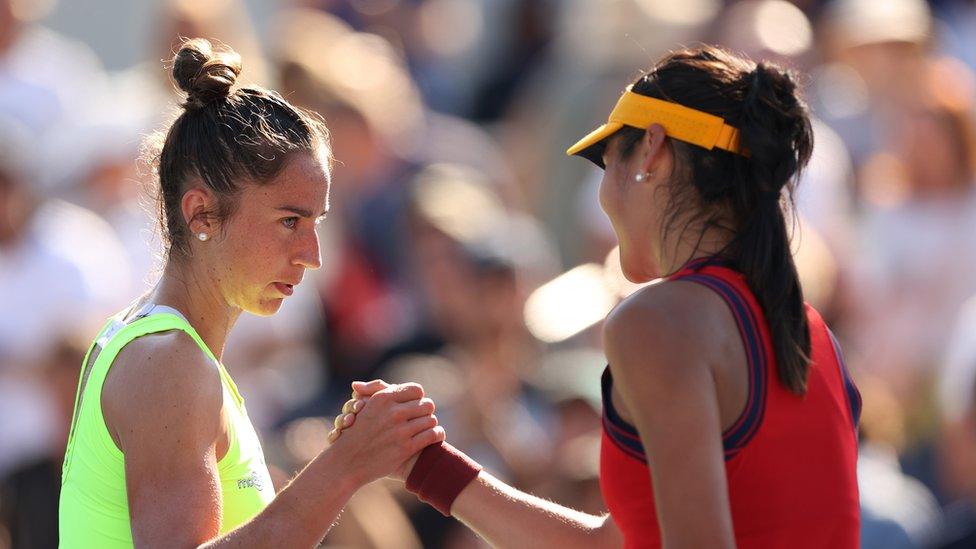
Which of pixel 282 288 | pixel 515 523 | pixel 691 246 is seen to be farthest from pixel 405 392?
pixel 691 246

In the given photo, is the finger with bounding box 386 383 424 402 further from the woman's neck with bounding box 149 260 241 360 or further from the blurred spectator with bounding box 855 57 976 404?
the blurred spectator with bounding box 855 57 976 404

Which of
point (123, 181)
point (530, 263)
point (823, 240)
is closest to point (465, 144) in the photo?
point (530, 263)

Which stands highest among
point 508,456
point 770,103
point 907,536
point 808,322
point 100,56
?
point 100,56

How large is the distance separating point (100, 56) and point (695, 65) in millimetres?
6813

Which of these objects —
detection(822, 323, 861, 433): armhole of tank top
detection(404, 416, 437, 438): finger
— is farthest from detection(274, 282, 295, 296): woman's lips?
detection(822, 323, 861, 433): armhole of tank top

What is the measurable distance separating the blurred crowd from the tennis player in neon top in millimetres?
2028

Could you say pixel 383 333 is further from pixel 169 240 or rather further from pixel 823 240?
pixel 169 240

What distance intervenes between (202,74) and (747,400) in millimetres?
1187

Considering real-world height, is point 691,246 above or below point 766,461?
above

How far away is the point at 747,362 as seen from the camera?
249cm

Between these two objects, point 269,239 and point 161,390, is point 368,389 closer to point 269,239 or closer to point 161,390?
point 269,239

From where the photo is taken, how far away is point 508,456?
5.52 metres

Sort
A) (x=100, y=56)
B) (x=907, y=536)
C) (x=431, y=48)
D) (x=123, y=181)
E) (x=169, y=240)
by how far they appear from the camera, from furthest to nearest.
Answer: (x=100, y=56), (x=431, y=48), (x=123, y=181), (x=907, y=536), (x=169, y=240)

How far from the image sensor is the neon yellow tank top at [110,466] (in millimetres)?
2676
